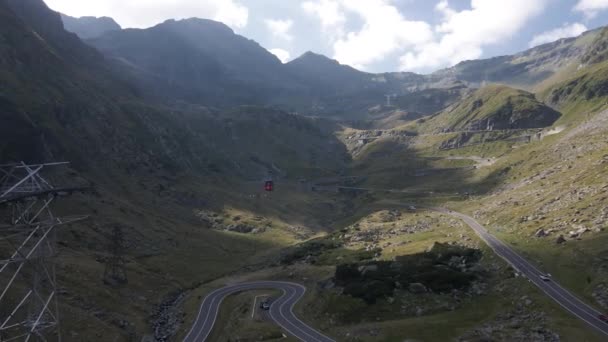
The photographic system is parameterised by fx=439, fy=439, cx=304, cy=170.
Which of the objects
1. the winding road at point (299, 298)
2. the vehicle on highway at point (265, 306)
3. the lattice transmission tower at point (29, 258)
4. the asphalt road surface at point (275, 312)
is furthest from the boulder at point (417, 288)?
the lattice transmission tower at point (29, 258)

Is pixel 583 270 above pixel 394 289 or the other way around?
above

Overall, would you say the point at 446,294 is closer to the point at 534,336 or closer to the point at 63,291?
the point at 534,336

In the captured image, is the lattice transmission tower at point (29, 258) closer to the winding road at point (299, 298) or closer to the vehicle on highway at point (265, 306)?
the winding road at point (299, 298)

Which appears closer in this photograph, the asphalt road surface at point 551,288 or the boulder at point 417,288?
the asphalt road surface at point 551,288

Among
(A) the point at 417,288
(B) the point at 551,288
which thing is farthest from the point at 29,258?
(B) the point at 551,288

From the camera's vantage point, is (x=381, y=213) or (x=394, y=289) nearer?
(x=394, y=289)

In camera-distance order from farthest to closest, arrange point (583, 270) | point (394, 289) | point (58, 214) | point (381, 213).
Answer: point (381, 213)
point (58, 214)
point (394, 289)
point (583, 270)

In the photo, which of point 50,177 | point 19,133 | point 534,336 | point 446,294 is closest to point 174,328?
point 446,294
